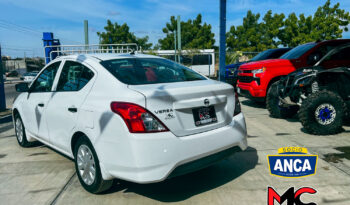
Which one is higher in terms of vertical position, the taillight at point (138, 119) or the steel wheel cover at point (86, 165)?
the taillight at point (138, 119)

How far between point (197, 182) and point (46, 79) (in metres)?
2.69

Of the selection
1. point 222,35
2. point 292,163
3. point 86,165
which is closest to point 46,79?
point 86,165

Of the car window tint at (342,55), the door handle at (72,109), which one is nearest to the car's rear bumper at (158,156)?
the door handle at (72,109)

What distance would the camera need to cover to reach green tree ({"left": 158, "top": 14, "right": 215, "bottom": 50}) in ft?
140

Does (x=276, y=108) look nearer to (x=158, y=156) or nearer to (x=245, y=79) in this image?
(x=245, y=79)

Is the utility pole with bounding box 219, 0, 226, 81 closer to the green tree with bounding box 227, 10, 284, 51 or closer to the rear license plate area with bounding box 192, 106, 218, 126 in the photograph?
the rear license plate area with bounding box 192, 106, 218, 126

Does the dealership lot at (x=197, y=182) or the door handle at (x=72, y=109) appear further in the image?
the door handle at (x=72, y=109)

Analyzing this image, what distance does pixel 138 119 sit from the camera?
2604 millimetres

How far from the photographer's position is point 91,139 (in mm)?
2951

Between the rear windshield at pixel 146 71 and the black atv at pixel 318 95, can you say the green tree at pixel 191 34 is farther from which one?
the rear windshield at pixel 146 71

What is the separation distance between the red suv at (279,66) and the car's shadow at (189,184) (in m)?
4.21

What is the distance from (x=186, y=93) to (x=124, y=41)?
136 feet

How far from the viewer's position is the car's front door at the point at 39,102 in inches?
160

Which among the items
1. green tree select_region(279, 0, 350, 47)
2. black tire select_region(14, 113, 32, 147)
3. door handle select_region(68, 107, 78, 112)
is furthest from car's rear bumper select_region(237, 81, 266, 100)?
green tree select_region(279, 0, 350, 47)
